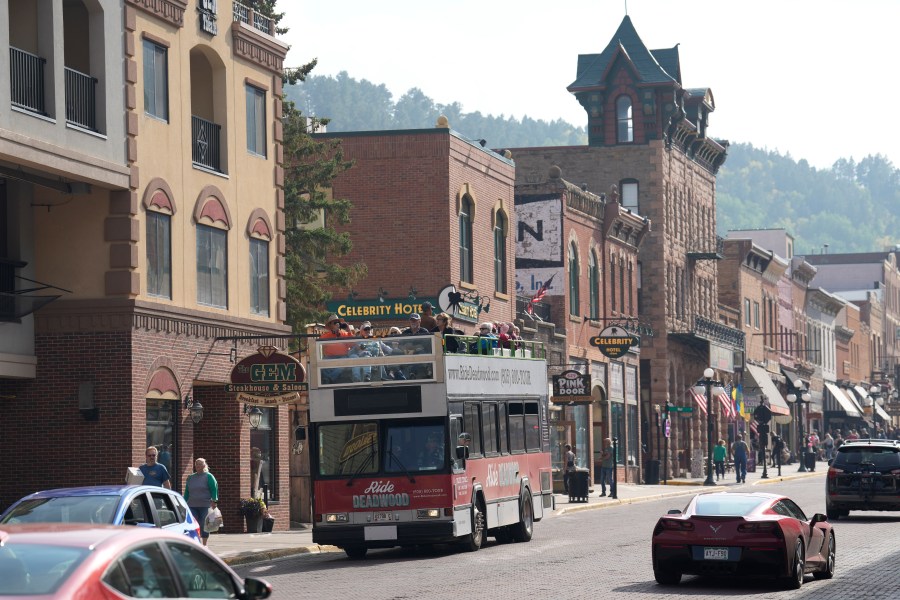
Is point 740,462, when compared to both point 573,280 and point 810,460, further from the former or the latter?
point 810,460

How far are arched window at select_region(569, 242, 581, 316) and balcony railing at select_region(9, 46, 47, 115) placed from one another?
31.2 m

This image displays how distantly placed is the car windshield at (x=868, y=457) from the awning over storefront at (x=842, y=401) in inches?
2884

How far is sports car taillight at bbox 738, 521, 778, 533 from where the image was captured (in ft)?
64.5

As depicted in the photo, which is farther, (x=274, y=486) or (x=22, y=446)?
(x=274, y=486)

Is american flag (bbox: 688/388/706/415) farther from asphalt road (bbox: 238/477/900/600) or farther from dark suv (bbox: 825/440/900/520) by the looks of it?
asphalt road (bbox: 238/477/900/600)

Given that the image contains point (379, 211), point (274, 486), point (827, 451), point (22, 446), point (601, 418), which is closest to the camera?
point (22, 446)

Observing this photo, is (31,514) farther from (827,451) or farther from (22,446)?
(827,451)

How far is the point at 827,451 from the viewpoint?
76.0 meters

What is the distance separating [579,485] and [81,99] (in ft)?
69.5

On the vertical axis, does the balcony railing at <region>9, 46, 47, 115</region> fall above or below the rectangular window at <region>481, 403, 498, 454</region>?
above

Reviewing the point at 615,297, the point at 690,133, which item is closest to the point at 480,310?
the point at 615,297

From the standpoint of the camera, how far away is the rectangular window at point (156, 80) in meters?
30.6

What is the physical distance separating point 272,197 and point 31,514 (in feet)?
64.1

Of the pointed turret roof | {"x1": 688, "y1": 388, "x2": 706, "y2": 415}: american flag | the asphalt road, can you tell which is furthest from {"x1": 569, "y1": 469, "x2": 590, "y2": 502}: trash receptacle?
the pointed turret roof
